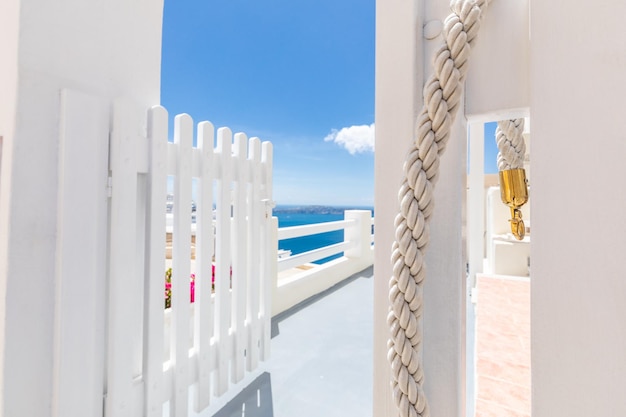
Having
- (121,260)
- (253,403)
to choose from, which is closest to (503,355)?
(253,403)

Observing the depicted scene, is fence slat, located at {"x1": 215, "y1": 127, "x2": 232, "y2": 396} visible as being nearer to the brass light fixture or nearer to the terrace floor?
the terrace floor

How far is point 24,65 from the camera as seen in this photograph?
0.80m

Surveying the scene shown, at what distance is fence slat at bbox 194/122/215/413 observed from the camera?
1.41 metres

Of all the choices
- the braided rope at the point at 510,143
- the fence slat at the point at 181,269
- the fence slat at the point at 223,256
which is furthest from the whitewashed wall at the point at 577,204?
the fence slat at the point at 223,256

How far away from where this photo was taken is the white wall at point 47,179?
0.80 metres

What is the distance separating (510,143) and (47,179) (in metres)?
1.15

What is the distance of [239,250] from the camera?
1.68 metres

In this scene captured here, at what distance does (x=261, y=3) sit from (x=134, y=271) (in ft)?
25.3

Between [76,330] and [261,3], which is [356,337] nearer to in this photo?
[76,330]

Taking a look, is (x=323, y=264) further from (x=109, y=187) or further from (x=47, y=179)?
(x=47, y=179)

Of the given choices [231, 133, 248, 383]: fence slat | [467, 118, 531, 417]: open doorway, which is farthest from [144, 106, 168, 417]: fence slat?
[467, 118, 531, 417]: open doorway

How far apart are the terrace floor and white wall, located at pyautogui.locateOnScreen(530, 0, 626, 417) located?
37.8 inches

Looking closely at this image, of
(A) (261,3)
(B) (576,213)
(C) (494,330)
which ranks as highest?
(A) (261,3)

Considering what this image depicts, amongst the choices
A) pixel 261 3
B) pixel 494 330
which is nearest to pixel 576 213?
pixel 494 330
